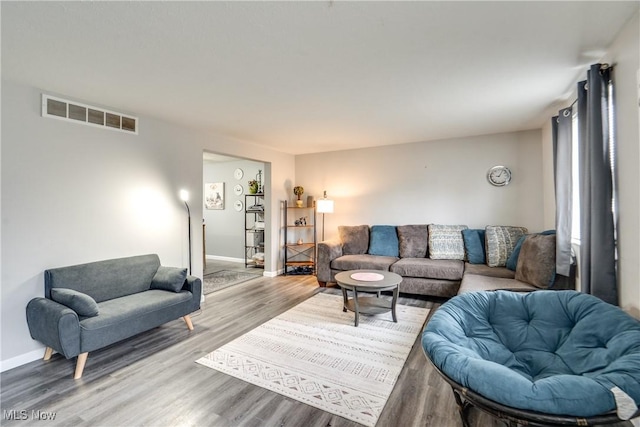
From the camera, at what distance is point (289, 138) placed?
4734 millimetres

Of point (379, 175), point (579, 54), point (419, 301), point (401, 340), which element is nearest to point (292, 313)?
point (401, 340)

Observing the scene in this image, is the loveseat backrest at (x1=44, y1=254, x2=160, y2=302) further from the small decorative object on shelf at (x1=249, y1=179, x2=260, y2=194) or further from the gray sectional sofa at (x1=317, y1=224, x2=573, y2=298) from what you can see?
the small decorative object on shelf at (x1=249, y1=179, x2=260, y2=194)

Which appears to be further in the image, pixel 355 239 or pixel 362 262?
pixel 355 239

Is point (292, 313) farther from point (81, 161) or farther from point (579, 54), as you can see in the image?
point (579, 54)

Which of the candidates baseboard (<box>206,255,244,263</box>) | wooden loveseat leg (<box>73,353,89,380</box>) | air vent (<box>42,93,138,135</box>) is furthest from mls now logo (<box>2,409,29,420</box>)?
baseboard (<box>206,255,244,263</box>)

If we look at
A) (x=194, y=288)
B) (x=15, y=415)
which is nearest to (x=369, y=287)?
(x=194, y=288)

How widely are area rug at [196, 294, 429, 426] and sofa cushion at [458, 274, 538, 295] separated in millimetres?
647

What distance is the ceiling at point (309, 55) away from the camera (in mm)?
1665

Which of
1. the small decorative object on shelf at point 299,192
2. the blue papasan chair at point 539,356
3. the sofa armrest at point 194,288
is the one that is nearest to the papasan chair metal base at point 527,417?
the blue papasan chair at point 539,356

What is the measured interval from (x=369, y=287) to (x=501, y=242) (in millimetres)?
2216

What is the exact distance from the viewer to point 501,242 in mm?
4125

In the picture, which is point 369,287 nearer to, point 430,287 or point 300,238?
point 430,287

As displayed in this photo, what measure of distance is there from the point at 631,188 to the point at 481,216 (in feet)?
9.77

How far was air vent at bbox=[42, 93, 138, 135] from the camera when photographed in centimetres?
275
